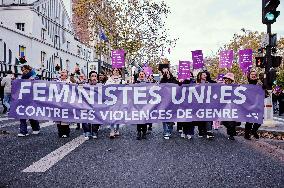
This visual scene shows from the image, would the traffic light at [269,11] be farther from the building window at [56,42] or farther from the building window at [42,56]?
the building window at [56,42]

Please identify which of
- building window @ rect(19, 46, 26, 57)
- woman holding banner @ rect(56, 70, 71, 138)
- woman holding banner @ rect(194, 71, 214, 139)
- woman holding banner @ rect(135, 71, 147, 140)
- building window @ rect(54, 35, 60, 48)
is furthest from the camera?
building window @ rect(54, 35, 60, 48)

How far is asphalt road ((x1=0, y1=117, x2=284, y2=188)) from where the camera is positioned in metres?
5.25

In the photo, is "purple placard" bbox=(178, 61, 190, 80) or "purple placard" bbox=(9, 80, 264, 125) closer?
"purple placard" bbox=(9, 80, 264, 125)

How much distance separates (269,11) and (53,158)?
6879 mm

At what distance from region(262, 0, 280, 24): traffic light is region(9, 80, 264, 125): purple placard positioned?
6.15 ft

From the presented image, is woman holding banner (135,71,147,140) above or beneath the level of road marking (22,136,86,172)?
above

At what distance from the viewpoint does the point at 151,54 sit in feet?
128

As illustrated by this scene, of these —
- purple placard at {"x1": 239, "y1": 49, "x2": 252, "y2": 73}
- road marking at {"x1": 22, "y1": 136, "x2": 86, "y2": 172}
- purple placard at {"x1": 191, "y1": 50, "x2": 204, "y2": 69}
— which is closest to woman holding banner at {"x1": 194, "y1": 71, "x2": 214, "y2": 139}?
road marking at {"x1": 22, "y1": 136, "x2": 86, "y2": 172}

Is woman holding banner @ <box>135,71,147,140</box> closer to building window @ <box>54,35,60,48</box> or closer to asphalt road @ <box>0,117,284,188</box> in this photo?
asphalt road @ <box>0,117,284,188</box>

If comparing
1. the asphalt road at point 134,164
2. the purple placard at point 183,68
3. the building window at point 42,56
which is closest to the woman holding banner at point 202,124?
the asphalt road at point 134,164

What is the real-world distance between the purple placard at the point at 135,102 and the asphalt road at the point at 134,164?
0.64m

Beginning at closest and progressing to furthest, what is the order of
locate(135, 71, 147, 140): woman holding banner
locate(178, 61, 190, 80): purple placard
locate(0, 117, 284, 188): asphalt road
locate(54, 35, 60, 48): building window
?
locate(0, 117, 284, 188): asphalt road, locate(135, 71, 147, 140): woman holding banner, locate(178, 61, 190, 80): purple placard, locate(54, 35, 60, 48): building window

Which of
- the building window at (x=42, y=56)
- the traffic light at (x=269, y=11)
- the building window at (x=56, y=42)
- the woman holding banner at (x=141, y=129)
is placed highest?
the building window at (x=56, y=42)

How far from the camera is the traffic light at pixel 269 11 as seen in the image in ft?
32.5
